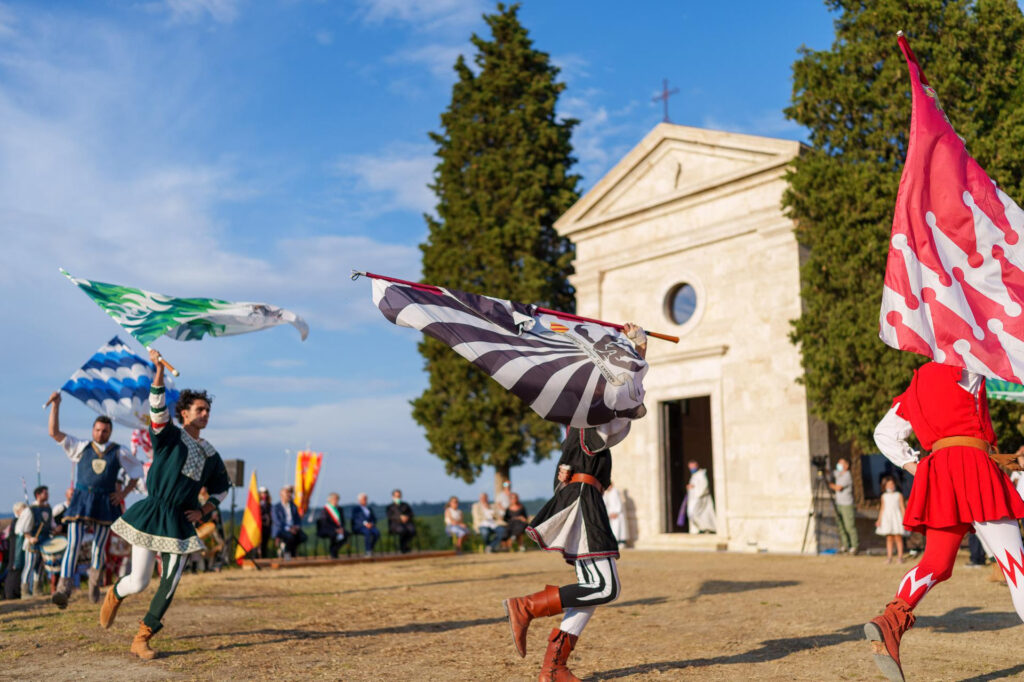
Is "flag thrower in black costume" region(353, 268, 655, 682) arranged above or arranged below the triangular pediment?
below

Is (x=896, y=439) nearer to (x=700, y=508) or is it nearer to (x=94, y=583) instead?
(x=94, y=583)

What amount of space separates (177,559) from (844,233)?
564 inches

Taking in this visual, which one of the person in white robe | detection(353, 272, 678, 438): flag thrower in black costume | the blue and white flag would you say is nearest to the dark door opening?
the person in white robe

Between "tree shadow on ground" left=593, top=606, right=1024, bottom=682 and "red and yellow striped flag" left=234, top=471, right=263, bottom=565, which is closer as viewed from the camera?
"tree shadow on ground" left=593, top=606, right=1024, bottom=682

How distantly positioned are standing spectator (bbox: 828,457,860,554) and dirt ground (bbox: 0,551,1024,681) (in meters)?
3.41

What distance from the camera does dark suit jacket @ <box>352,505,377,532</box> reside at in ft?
70.7

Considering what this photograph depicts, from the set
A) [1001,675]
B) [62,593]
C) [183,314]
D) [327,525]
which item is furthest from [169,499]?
[327,525]

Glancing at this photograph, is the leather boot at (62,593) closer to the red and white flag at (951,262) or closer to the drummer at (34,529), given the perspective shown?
the drummer at (34,529)

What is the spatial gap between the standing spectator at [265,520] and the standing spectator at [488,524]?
5.72 metres

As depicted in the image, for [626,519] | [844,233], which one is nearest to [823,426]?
[844,233]

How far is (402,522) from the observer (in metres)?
22.3

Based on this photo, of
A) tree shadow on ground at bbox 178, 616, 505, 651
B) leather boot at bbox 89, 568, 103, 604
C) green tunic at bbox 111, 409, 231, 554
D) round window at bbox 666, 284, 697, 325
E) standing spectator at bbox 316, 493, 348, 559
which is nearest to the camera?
green tunic at bbox 111, 409, 231, 554

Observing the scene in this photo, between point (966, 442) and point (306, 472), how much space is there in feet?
70.5

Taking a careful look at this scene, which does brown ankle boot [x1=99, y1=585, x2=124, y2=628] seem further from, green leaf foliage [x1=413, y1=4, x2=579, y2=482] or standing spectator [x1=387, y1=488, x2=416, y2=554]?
green leaf foliage [x1=413, y1=4, x2=579, y2=482]
